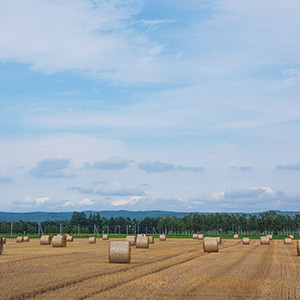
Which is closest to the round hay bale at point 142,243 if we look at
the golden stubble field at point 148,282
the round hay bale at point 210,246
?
the round hay bale at point 210,246

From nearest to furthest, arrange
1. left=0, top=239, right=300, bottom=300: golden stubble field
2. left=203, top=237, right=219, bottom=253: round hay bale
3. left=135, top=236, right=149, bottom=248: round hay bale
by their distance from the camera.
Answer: left=0, top=239, right=300, bottom=300: golden stubble field, left=203, top=237, right=219, bottom=253: round hay bale, left=135, top=236, right=149, bottom=248: round hay bale

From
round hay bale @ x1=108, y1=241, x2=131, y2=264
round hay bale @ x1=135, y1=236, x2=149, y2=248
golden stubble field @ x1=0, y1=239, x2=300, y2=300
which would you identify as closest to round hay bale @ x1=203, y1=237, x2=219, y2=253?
round hay bale @ x1=135, y1=236, x2=149, y2=248

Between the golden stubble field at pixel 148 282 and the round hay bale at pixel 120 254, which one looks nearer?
the golden stubble field at pixel 148 282

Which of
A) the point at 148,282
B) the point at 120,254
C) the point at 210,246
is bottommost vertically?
the point at 148,282

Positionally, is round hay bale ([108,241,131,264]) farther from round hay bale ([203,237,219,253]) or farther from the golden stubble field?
round hay bale ([203,237,219,253])

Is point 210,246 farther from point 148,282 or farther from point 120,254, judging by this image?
point 148,282

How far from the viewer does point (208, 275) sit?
63.5ft

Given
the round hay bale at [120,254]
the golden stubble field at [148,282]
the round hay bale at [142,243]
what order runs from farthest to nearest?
the round hay bale at [142,243] → the round hay bale at [120,254] → the golden stubble field at [148,282]

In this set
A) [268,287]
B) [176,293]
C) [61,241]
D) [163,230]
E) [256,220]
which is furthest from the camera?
[163,230]

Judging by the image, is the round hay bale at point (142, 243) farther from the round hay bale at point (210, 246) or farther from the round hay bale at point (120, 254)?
the round hay bale at point (120, 254)

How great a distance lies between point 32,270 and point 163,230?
7124 inches

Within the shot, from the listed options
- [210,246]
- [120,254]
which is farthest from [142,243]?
[120,254]

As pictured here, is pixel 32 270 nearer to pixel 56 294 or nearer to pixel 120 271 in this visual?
pixel 120 271

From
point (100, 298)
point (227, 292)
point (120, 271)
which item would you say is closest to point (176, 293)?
point (227, 292)
